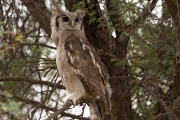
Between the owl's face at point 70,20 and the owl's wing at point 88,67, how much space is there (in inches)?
14.0

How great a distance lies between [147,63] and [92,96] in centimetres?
56

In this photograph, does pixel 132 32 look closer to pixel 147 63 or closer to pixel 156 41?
pixel 156 41

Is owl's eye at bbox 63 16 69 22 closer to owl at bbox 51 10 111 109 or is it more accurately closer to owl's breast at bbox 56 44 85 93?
owl at bbox 51 10 111 109

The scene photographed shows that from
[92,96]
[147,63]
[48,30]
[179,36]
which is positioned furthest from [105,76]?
[48,30]

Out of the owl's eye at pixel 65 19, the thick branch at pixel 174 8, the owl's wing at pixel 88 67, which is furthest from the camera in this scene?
the owl's eye at pixel 65 19

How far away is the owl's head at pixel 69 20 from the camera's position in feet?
12.6

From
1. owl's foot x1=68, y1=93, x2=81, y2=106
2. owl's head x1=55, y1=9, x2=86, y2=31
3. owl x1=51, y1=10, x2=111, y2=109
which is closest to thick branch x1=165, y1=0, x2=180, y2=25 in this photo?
owl x1=51, y1=10, x2=111, y2=109

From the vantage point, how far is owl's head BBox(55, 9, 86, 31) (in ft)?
12.6

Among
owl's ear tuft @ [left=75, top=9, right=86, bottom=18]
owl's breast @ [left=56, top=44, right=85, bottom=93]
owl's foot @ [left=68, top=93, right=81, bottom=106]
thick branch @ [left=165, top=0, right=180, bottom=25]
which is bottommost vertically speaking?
owl's foot @ [left=68, top=93, right=81, bottom=106]

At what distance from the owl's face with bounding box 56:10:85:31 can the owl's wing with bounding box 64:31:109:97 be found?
1.17ft

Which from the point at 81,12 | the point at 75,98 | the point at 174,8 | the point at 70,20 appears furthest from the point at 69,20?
the point at 174,8

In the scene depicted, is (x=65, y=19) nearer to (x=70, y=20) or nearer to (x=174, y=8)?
(x=70, y=20)

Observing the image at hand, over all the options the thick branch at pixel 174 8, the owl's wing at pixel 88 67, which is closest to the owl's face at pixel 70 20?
the owl's wing at pixel 88 67

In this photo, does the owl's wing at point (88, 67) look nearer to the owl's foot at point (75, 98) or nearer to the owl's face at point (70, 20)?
the owl's foot at point (75, 98)
